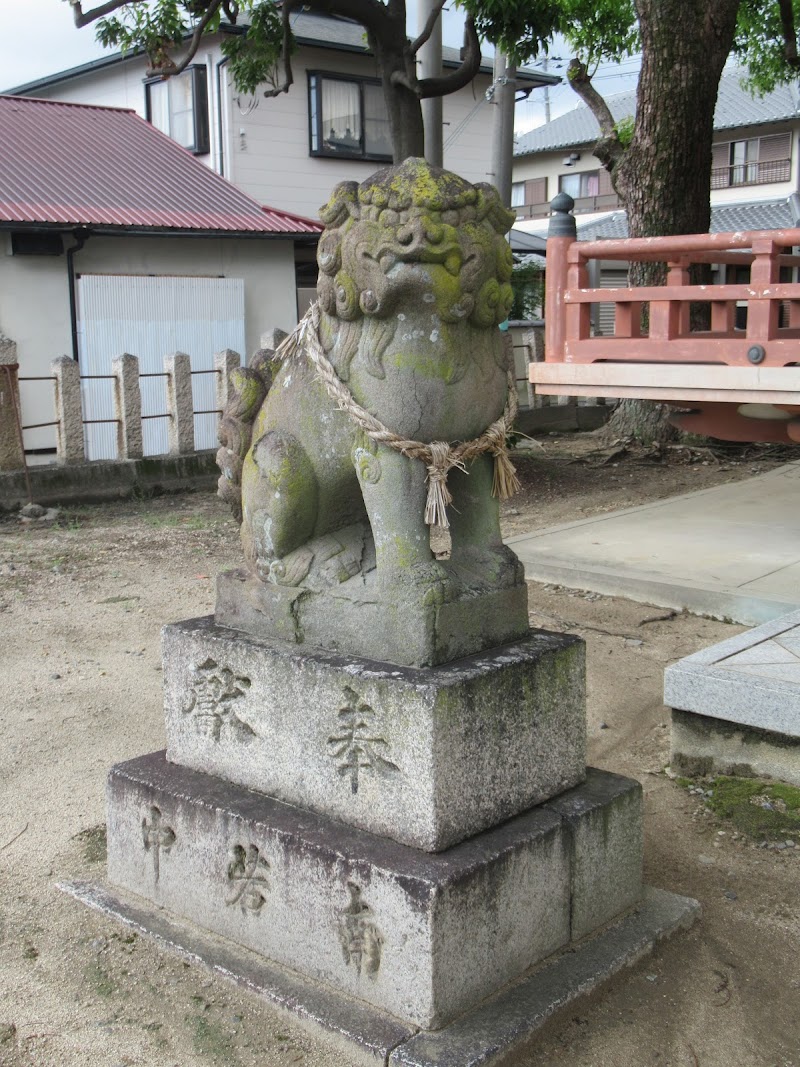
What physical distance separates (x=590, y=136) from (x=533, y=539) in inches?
1033

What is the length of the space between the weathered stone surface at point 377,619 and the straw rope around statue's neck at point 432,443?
229 millimetres

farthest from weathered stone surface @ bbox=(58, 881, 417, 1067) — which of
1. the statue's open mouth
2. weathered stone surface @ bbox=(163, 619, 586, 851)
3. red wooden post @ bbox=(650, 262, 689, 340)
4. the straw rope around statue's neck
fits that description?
red wooden post @ bbox=(650, 262, 689, 340)

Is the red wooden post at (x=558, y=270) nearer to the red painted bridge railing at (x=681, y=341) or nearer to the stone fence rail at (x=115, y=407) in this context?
the red painted bridge railing at (x=681, y=341)

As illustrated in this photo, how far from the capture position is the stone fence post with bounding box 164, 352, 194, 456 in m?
11.0

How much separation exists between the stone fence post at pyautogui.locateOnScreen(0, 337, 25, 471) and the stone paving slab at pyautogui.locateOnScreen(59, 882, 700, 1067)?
7079 mm

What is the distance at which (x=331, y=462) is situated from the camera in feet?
9.33

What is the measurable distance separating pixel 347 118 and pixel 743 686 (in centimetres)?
1516

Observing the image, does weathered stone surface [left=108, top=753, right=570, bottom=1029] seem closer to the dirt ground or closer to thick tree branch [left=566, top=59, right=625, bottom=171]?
the dirt ground

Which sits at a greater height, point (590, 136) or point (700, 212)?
point (590, 136)

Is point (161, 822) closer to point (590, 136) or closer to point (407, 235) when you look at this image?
point (407, 235)

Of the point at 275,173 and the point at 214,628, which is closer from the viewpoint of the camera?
the point at 214,628

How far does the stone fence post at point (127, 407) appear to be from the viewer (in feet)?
34.8

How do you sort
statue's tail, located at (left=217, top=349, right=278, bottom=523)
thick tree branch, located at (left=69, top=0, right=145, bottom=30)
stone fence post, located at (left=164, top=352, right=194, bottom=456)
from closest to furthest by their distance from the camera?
statue's tail, located at (left=217, top=349, right=278, bottom=523) → thick tree branch, located at (left=69, top=0, right=145, bottom=30) → stone fence post, located at (left=164, top=352, right=194, bottom=456)

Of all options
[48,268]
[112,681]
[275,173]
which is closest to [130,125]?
[275,173]
